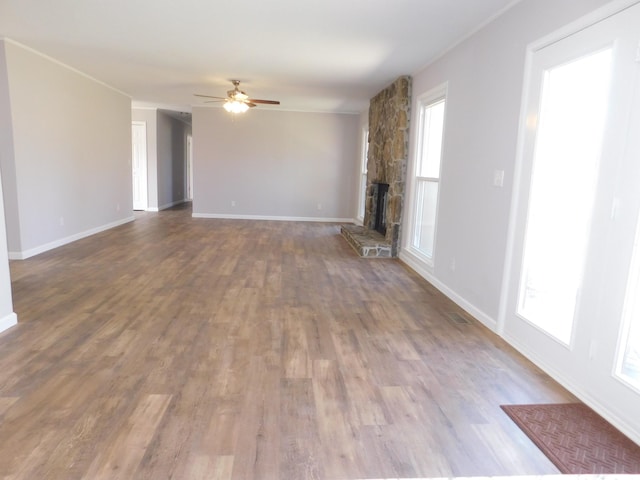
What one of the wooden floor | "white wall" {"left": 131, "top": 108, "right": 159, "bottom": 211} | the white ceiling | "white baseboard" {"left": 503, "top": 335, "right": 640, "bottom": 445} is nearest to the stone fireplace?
the white ceiling

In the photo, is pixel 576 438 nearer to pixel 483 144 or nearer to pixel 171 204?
pixel 483 144

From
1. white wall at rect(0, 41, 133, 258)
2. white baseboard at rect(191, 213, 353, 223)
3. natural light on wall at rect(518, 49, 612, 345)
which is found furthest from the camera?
white baseboard at rect(191, 213, 353, 223)

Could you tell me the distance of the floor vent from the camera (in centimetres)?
335

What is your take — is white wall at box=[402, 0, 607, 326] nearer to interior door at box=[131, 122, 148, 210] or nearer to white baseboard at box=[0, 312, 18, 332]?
white baseboard at box=[0, 312, 18, 332]

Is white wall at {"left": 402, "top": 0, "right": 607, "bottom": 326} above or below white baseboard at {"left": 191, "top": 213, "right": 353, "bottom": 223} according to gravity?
above

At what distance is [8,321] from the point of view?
2889 millimetres

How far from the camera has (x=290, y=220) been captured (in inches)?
364

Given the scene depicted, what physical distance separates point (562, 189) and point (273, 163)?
7245 millimetres

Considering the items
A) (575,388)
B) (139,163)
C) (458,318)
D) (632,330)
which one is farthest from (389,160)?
(139,163)

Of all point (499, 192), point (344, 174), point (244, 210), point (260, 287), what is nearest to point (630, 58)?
point (499, 192)

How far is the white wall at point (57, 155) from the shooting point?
15.4 feet

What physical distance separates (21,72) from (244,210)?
5.07 m

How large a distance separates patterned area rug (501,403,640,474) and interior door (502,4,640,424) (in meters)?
0.15

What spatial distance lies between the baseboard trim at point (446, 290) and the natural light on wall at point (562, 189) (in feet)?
1.45
